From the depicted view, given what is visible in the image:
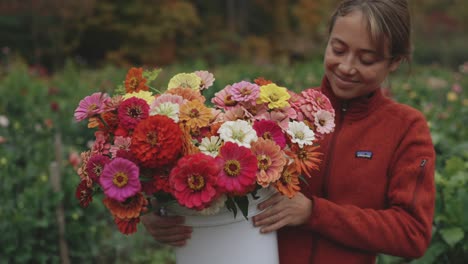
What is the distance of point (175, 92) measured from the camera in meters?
1.16

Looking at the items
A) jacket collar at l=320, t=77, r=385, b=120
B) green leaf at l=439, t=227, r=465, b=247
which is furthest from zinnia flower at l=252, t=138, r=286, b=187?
green leaf at l=439, t=227, r=465, b=247

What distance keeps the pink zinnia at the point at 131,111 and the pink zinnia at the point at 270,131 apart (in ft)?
0.79

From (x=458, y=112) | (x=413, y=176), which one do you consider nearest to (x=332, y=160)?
(x=413, y=176)

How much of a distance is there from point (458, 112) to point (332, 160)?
3395 mm

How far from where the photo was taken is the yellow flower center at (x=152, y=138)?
987mm

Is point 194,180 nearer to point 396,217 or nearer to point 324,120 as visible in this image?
point 324,120

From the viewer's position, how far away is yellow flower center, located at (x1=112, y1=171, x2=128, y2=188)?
0.98m

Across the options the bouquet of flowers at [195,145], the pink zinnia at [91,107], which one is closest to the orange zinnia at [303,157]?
the bouquet of flowers at [195,145]

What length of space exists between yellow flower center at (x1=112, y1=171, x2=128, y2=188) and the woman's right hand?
0.70 feet

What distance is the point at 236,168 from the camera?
3.24 ft

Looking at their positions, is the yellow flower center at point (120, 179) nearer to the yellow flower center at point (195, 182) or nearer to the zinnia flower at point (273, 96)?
the yellow flower center at point (195, 182)

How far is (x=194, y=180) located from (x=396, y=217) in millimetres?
543

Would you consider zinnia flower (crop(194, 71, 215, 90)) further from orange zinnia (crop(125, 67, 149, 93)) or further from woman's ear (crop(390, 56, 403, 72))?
woman's ear (crop(390, 56, 403, 72))

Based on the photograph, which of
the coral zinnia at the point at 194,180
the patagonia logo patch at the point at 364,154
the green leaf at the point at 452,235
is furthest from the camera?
the green leaf at the point at 452,235
